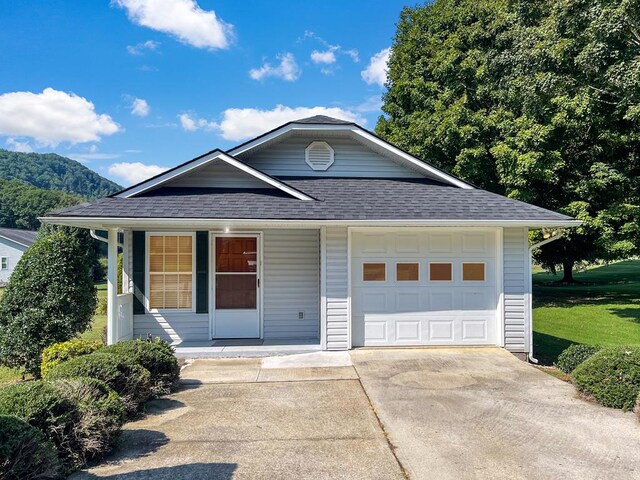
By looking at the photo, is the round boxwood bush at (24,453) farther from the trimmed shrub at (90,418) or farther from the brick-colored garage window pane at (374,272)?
the brick-colored garage window pane at (374,272)

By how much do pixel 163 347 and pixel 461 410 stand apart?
13.9 feet

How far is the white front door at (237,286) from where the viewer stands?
888cm

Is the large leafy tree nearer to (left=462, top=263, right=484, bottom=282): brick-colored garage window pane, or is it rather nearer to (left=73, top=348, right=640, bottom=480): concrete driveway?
(left=462, top=263, right=484, bottom=282): brick-colored garage window pane

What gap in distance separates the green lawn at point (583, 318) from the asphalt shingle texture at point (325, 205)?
3973 mm

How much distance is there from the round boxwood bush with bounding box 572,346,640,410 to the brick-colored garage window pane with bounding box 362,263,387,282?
3.66 m

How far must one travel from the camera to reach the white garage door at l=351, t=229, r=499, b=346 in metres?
8.33

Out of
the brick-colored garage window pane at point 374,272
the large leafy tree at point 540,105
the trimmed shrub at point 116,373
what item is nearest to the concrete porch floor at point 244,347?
the brick-colored garage window pane at point 374,272

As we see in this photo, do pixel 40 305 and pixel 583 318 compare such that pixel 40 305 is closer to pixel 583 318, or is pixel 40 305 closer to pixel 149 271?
pixel 149 271

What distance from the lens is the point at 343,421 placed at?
15.6ft

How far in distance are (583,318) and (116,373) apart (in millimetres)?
15856

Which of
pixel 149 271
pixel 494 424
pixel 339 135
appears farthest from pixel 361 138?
pixel 494 424

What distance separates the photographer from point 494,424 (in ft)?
15.4

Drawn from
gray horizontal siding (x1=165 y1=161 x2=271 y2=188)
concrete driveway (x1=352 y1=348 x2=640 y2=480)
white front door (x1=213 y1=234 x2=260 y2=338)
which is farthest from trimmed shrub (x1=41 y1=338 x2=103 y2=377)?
concrete driveway (x1=352 y1=348 x2=640 y2=480)

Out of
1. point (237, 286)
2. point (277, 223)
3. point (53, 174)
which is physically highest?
point (53, 174)
